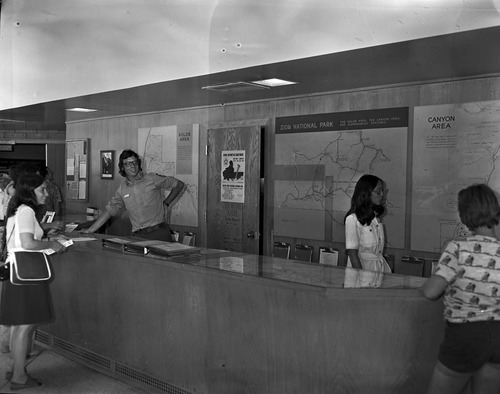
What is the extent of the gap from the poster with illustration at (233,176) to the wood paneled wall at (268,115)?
0.29m

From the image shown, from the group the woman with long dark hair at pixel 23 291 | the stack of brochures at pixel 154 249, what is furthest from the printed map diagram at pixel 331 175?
the woman with long dark hair at pixel 23 291

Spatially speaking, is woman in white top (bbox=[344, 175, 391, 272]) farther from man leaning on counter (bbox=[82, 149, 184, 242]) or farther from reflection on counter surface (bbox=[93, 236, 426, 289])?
man leaning on counter (bbox=[82, 149, 184, 242])

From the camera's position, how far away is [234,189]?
6008mm

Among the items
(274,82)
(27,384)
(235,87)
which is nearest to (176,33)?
(235,87)

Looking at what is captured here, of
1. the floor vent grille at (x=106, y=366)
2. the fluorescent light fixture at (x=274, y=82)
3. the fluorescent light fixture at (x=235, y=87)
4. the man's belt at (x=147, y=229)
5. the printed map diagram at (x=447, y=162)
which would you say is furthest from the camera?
the man's belt at (x=147, y=229)

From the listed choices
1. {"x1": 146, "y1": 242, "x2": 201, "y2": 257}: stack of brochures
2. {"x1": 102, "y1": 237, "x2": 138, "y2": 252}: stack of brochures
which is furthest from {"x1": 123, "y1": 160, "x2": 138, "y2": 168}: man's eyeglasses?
{"x1": 146, "y1": 242, "x2": 201, "y2": 257}: stack of brochures

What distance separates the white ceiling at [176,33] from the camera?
3.16 m

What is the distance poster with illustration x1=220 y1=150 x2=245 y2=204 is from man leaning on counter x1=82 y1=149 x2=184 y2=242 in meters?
0.74

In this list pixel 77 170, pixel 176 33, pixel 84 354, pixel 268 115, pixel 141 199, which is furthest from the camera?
pixel 77 170

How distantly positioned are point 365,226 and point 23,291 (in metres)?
2.24

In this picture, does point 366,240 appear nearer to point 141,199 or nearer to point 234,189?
point 141,199

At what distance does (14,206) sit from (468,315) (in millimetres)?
2715

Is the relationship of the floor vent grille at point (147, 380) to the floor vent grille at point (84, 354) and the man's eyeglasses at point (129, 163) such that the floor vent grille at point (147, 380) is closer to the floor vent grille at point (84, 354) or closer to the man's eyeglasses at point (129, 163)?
the floor vent grille at point (84, 354)

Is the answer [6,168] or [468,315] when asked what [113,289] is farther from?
[6,168]
